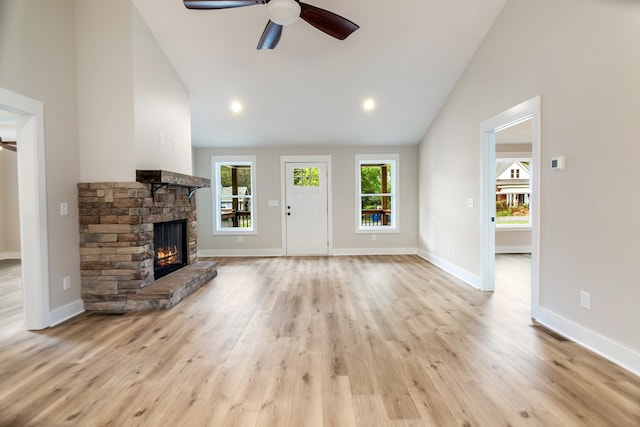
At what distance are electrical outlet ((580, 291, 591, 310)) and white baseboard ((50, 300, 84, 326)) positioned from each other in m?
4.68

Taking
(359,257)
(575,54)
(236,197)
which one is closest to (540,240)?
(575,54)

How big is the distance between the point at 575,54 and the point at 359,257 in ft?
15.5

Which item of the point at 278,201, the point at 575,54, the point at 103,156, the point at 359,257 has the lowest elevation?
the point at 359,257

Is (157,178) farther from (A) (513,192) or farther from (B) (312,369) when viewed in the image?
(A) (513,192)

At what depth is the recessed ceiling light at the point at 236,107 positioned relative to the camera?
5.28m

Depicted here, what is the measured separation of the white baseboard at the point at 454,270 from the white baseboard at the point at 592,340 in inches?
46.4

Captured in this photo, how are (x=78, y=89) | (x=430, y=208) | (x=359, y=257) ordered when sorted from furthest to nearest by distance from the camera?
(x=359, y=257)
(x=430, y=208)
(x=78, y=89)

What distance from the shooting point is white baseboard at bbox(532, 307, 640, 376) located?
214 centimetres

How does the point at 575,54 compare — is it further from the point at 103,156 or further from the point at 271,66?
the point at 103,156

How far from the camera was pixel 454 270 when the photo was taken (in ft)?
16.1

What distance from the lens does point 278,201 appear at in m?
6.79

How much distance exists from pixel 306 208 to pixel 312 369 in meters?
4.79

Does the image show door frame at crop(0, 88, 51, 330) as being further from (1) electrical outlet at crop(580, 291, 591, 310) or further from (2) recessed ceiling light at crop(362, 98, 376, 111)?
(1) electrical outlet at crop(580, 291, 591, 310)

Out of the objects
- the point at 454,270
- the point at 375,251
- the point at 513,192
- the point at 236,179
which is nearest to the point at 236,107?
the point at 236,179
